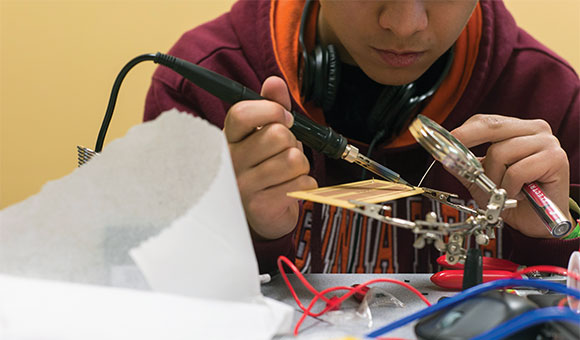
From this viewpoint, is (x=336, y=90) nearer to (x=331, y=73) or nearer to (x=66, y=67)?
(x=331, y=73)

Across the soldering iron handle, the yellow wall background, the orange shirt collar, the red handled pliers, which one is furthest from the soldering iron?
the yellow wall background

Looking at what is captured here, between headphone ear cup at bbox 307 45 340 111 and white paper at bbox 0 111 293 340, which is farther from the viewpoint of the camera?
headphone ear cup at bbox 307 45 340 111

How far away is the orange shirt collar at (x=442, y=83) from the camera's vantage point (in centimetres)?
75

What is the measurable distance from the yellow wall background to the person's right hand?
2.55 feet

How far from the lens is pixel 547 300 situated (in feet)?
1.21

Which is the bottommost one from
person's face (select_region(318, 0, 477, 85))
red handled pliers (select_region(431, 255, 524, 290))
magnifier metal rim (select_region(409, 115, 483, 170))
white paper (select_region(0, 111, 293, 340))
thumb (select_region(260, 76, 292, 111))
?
red handled pliers (select_region(431, 255, 524, 290))

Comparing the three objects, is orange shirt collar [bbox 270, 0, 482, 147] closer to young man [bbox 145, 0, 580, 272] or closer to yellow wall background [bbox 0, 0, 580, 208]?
young man [bbox 145, 0, 580, 272]

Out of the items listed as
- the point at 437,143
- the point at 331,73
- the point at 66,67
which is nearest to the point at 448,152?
the point at 437,143

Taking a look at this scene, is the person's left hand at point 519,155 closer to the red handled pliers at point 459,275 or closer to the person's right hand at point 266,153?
the red handled pliers at point 459,275

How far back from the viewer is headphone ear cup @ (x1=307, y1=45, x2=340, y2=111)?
67 cm

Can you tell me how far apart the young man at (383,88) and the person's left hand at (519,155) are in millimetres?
49

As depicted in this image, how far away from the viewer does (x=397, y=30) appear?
554 millimetres

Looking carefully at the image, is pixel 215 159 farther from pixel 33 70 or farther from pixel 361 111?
pixel 33 70

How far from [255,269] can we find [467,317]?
0.14 m
